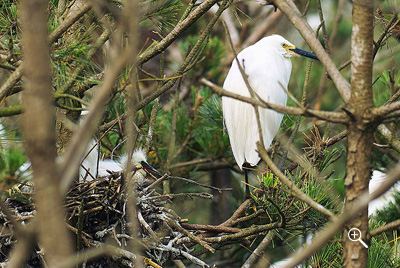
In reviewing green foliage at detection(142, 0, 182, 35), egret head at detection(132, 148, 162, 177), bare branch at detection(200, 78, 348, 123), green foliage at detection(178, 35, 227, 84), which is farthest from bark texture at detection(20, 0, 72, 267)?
green foliage at detection(178, 35, 227, 84)

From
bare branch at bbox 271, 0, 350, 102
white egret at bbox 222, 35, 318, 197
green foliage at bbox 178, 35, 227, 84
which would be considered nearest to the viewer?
bare branch at bbox 271, 0, 350, 102

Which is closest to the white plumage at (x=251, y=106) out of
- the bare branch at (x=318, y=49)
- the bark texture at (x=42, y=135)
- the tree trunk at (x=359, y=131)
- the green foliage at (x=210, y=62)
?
the green foliage at (x=210, y=62)

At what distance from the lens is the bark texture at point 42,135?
1.69ft

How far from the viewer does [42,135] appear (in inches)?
20.5

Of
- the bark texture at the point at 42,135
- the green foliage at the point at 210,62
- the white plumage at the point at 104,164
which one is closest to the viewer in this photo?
the bark texture at the point at 42,135

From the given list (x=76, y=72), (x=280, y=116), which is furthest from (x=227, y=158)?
(x=76, y=72)

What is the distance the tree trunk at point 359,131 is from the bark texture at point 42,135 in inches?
22.9

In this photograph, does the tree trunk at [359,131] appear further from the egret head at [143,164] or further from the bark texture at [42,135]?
the egret head at [143,164]

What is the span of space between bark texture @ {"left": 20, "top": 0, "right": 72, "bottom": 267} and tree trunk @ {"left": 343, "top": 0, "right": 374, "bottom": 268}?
0.58 m

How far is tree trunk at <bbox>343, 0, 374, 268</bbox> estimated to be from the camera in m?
0.96

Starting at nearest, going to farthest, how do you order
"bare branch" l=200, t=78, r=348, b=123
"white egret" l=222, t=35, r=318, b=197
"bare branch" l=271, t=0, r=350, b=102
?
"bare branch" l=200, t=78, r=348, b=123
"bare branch" l=271, t=0, r=350, b=102
"white egret" l=222, t=35, r=318, b=197

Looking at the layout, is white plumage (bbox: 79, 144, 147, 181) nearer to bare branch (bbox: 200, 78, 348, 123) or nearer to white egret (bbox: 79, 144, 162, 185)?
white egret (bbox: 79, 144, 162, 185)

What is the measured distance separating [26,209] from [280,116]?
46.1 inches

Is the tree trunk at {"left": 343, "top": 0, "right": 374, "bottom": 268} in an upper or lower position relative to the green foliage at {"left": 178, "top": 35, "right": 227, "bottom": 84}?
lower
